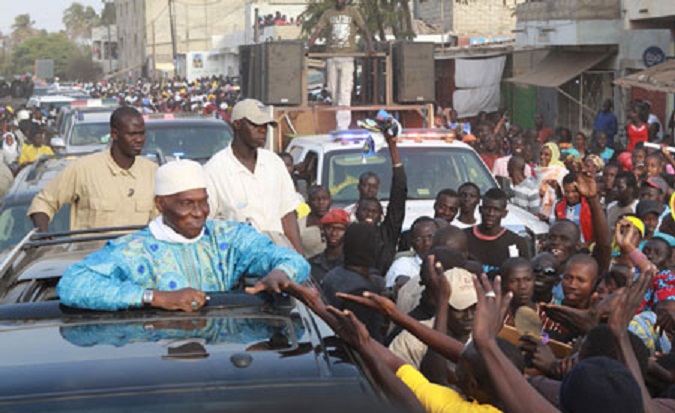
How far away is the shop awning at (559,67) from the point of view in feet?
81.2

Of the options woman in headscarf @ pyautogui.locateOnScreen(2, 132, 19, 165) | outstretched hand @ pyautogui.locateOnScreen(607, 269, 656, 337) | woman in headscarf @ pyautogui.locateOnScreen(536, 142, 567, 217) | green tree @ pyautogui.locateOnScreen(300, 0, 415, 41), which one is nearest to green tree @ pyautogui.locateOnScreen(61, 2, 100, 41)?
green tree @ pyautogui.locateOnScreen(300, 0, 415, 41)

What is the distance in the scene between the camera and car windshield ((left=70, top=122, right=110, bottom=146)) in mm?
16969

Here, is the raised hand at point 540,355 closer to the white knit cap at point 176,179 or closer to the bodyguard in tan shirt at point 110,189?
the white knit cap at point 176,179

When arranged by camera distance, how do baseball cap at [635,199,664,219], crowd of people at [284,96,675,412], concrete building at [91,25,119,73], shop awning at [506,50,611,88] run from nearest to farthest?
crowd of people at [284,96,675,412] < baseball cap at [635,199,664,219] < shop awning at [506,50,611,88] < concrete building at [91,25,119,73]

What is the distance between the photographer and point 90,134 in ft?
56.3

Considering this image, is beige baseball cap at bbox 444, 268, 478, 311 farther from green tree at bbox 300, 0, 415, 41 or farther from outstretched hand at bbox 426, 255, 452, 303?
green tree at bbox 300, 0, 415, 41

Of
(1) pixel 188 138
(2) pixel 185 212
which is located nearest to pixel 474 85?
(1) pixel 188 138

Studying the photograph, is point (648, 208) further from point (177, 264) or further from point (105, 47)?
point (105, 47)

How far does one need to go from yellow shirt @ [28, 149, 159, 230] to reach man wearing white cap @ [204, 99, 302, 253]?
1.73 feet

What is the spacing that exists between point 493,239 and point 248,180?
7.03 feet

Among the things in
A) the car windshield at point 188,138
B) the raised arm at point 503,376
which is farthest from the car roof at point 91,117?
the raised arm at point 503,376

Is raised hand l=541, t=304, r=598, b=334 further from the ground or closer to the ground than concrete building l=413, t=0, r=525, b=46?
closer to the ground

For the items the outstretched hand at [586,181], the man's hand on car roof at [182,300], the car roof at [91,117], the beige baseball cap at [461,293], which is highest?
the outstretched hand at [586,181]

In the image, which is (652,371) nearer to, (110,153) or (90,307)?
(90,307)
